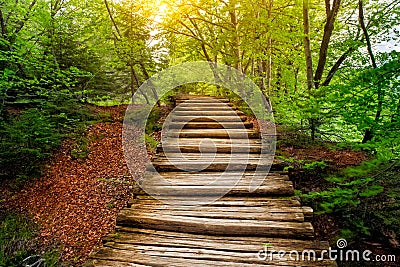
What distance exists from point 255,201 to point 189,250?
1228mm

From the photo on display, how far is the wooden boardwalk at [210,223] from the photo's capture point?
7.79 feet

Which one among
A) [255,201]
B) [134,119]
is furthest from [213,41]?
[255,201]

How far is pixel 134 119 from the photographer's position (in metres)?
11.6

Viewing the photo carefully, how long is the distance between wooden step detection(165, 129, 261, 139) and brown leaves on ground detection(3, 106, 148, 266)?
2.36 metres

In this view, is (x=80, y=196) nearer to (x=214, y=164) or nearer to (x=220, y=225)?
(x=214, y=164)

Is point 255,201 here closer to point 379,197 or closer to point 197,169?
point 197,169

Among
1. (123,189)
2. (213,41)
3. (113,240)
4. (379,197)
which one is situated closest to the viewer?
(113,240)

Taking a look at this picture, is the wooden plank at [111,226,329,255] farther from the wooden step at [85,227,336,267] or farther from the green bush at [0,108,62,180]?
the green bush at [0,108,62,180]

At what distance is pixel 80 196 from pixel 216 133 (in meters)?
4.80

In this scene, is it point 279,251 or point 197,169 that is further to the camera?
point 197,169

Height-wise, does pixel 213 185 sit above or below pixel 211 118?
below

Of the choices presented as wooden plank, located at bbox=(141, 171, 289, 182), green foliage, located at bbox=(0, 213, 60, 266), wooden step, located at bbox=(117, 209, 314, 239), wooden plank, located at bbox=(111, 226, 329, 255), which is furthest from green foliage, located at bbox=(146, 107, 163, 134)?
wooden plank, located at bbox=(111, 226, 329, 255)

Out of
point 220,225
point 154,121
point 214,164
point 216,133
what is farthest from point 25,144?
point 220,225

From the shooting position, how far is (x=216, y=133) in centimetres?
526
